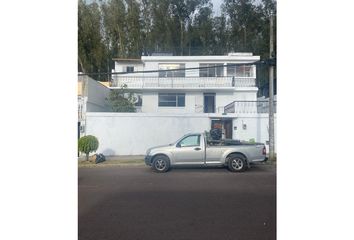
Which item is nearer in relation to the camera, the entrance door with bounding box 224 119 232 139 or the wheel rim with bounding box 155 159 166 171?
the wheel rim with bounding box 155 159 166 171

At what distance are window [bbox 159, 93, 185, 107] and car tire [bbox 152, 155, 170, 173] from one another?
14.3ft

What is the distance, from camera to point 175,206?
4.30m

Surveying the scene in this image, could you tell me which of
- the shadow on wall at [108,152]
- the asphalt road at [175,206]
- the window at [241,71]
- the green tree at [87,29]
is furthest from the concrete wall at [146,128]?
the window at [241,71]

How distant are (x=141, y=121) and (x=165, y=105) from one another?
138 inches

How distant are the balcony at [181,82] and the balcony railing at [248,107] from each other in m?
2.95

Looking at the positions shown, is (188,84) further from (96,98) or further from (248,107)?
(96,98)

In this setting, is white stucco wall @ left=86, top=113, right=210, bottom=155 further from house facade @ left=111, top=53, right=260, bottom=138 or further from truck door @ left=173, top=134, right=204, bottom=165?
house facade @ left=111, top=53, right=260, bottom=138

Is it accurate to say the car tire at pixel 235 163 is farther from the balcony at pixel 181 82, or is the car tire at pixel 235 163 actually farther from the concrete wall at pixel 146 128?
the balcony at pixel 181 82

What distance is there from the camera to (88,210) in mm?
4152

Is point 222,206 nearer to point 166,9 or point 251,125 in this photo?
point 166,9

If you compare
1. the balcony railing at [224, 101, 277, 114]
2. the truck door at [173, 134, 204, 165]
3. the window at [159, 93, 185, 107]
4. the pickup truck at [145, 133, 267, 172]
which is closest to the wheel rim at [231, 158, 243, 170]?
the pickup truck at [145, 133, 267, 172]

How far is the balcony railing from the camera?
9.27 meters

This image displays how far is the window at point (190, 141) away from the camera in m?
7.47
